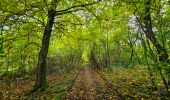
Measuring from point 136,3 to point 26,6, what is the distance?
16.0ft

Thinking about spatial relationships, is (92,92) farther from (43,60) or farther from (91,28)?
(91,28)

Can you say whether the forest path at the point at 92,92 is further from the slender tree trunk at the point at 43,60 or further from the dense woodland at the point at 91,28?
the slender tree trunk at the point at 43,60

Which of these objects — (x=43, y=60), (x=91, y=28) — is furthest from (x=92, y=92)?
(x=91, y=28)

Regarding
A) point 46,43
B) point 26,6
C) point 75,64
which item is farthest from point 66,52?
point 26,6

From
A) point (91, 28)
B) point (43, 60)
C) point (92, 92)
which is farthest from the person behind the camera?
point (91, 28)

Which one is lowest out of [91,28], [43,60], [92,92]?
[92,92]

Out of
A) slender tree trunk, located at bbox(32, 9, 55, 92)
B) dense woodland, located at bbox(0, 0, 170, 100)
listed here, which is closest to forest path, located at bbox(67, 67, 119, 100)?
dense woodland, located at bbox(0, 0, 170, 100)

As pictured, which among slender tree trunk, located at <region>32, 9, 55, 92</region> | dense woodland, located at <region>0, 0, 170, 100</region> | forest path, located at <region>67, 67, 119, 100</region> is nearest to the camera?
dense woodland, located at <region>0, 0, 170, 100</region>

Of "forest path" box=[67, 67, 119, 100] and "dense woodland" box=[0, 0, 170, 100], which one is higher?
"dense woodland" box=[0, 0, 170, 100]

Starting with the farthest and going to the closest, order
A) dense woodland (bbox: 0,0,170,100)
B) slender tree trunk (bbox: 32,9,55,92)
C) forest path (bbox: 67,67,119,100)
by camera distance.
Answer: slender tree trunk (bbox: 32,9,55,92) → forest path (bbox: 67,67,119,100) → dense woodland (bbox: 0,0,170,100)

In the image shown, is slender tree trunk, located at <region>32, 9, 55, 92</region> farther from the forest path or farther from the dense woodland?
the forest path

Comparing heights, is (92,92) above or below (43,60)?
below

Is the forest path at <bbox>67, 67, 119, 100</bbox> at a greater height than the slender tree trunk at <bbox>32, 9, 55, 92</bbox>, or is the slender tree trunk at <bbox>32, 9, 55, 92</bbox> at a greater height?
the slender tree trunk at <bbox>32, 9, 55, 92</bbox>

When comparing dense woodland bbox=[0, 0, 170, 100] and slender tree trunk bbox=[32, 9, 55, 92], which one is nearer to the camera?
dense woodland bbox=[0, 0, 170, 100]
